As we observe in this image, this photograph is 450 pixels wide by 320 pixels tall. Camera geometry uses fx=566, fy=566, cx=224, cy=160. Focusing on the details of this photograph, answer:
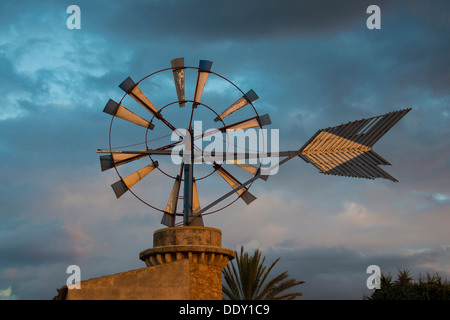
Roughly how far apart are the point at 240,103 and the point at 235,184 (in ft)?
10.2

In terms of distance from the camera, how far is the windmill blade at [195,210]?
20531mm

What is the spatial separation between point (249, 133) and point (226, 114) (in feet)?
3.79

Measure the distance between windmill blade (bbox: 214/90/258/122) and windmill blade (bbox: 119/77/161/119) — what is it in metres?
2.38

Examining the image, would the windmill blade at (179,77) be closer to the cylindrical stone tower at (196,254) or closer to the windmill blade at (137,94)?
the windmill blade at (137,94)

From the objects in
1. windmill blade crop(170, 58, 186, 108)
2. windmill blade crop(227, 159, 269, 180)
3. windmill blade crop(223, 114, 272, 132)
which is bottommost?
windmill blade crop(227, 159, 269, 180)

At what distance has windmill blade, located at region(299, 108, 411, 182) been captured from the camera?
62.6 ft

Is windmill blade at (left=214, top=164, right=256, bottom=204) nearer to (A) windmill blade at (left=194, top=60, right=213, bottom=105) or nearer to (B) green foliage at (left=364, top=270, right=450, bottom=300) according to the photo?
(A) windmill blade at (left=194, top=60, right=213, bottom=105)

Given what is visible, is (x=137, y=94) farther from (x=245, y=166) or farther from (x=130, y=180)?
(x=245, y=166)

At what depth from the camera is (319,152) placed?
20688 millimetres

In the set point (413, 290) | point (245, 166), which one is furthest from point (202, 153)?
point (413, 290)

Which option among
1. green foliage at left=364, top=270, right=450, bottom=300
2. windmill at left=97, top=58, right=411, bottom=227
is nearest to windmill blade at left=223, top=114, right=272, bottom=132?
windmill at left=97, top=58, right=411, bottom=227

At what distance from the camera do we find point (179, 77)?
21.1 meters
